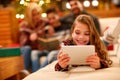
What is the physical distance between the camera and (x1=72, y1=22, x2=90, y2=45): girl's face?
1.83 meters

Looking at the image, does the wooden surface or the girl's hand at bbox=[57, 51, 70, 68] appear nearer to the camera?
the girl's hand at bbox=[57, 51, 70, 68]

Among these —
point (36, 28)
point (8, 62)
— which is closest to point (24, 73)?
point (8, 62)

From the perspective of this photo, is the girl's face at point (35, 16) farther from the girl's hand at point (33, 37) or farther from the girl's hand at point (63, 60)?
the girl's hand at point (63, 60)

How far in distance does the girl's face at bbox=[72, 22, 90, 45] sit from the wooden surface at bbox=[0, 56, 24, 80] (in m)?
0.47

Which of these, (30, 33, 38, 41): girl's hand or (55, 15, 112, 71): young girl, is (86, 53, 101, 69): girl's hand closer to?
(55, 15, 112, 71): young girl

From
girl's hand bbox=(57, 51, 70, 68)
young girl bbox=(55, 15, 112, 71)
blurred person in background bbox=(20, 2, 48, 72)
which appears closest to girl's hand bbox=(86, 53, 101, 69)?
young girl bbox=(55, 15, 112, 71)

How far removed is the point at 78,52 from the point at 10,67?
0.58m

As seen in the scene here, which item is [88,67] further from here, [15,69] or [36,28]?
[36,28]

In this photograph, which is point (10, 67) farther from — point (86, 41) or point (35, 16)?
point (35, 16)

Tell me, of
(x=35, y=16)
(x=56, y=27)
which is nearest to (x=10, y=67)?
(x=35, y=16)

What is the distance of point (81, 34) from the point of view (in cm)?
184

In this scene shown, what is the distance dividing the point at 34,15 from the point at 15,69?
1442 millimetres

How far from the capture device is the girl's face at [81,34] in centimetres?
183

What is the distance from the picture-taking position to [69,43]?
190cm
